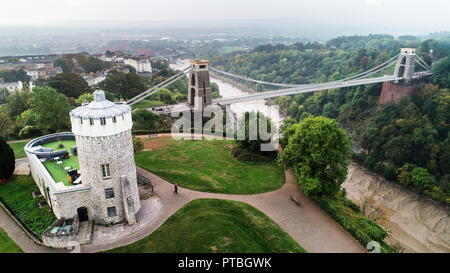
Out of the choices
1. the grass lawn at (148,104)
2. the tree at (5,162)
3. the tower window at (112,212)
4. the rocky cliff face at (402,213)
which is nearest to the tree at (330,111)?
the rocky cliff face at (402,213)

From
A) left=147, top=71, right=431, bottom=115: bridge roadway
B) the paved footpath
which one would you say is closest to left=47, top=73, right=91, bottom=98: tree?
left=147, top=71, right=431, bottom=115: bridge roadway

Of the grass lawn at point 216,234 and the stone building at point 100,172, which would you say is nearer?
the grass lawn at point 216,234

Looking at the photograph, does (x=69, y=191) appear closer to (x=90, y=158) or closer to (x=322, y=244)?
(x=90, y=158)

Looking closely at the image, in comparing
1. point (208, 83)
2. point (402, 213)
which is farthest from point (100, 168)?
point (208, 83)

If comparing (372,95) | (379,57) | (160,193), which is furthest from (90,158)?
(379,57)

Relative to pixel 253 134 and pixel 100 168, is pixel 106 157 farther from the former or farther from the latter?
pixel 253 134

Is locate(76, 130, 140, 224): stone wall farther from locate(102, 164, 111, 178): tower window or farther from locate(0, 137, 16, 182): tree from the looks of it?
locate(0, 137, 16, 182): tree

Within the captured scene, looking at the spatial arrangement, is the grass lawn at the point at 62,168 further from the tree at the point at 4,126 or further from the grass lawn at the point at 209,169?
the tree at the point at 4,126
